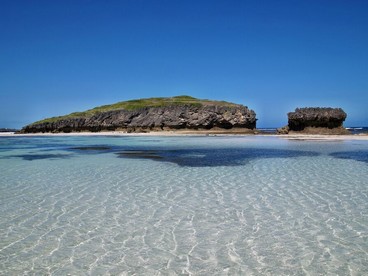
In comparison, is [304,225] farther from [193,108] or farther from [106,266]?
[193,108]

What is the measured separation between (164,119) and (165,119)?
0.22 meters

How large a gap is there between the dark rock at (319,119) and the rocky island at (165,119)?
17.0m

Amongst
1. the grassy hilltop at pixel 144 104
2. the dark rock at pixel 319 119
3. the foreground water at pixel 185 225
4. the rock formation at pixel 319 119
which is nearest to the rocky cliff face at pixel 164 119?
the grassy hilltop at pixel 144 104

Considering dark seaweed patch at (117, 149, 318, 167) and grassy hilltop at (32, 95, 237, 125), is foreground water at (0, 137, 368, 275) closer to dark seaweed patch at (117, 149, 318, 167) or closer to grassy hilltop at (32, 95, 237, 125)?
dark seaweed patch at (117, 149, 318, 167)

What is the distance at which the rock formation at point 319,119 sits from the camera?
162ft

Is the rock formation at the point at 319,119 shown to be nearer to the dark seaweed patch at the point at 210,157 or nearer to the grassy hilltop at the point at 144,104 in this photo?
the grassy hilltop at the point at 144,104

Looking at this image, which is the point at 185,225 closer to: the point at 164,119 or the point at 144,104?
the point at 164,119

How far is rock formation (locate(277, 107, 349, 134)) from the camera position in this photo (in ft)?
162

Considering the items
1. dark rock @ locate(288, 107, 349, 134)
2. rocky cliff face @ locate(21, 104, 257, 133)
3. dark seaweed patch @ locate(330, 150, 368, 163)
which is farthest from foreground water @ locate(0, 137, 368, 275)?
rocky cliff face @ locate(21, 104, 257, 133)

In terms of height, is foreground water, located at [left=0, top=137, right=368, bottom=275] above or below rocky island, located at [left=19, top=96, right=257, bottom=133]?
below

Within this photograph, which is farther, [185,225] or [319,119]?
[319,119]

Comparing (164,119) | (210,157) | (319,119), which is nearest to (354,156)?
(210,157)

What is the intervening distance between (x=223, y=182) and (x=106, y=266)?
728 cm

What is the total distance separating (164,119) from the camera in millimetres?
72000
